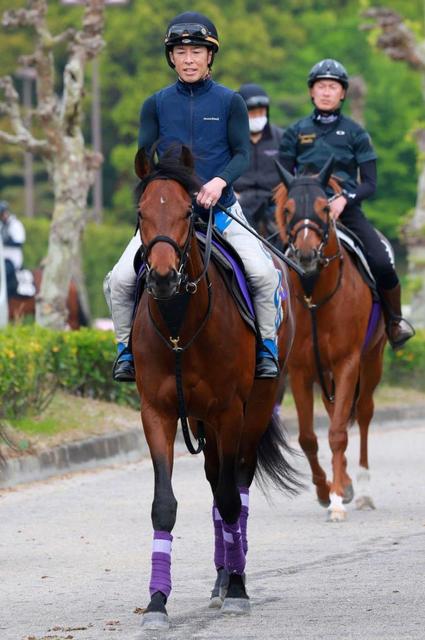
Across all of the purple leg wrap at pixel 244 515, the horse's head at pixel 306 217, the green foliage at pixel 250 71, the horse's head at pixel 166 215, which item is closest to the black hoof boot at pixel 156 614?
the purple leg wrap at pixel 244 515

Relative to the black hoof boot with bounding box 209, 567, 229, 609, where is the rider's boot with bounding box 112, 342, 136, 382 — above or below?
above

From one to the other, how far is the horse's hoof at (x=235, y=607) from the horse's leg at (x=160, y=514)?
417 millimetres

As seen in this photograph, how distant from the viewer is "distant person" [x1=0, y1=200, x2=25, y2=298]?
27.2 m

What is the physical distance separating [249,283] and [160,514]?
1507 mm

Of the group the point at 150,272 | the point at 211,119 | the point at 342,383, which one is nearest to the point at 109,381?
the point at 342,383

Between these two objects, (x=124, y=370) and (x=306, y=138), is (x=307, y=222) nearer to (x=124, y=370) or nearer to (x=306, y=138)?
(x=306, y=138)

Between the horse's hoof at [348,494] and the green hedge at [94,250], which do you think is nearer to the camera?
the horse's hoof at [348,494]

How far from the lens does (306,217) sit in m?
12.4

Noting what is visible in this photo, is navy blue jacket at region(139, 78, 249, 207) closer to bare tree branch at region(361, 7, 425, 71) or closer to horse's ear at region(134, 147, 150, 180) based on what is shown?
horse's ear at region(134, 147, 150, 180)

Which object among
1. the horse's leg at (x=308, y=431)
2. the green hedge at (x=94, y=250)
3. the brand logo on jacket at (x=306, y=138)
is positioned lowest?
the green hedge at (x=94, y=250)

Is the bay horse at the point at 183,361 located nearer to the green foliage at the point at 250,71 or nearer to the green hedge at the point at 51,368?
the green hedge at the point at 51,368

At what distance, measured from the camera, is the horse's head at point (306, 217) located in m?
12.4

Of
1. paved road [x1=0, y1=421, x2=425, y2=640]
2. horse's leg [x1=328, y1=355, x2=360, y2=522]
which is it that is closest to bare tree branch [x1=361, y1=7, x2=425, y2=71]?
paved road [x1=0, y1=421, x2=425, y2=640]

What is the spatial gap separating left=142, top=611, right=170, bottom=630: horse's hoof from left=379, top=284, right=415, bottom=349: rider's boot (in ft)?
21.2
